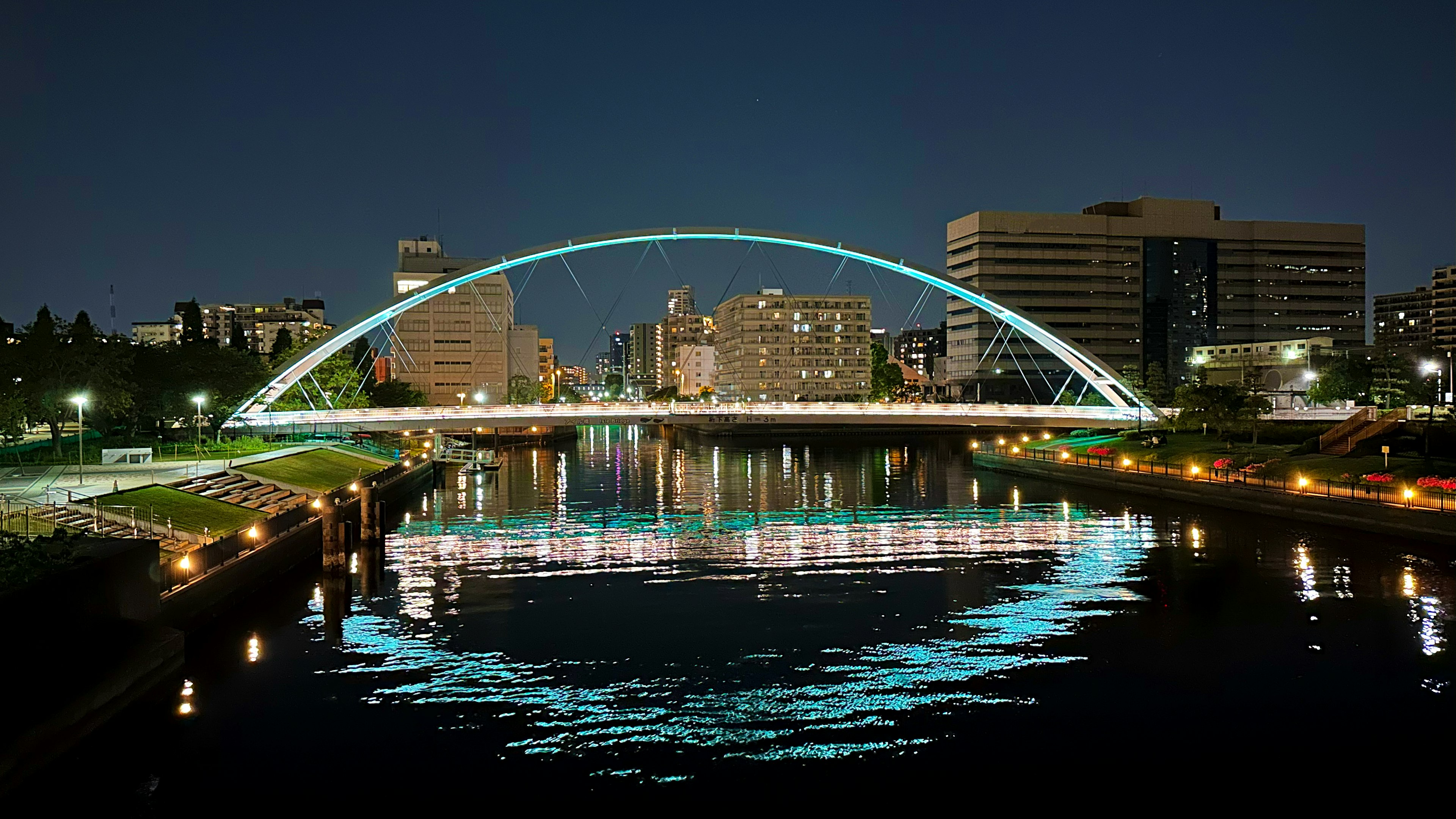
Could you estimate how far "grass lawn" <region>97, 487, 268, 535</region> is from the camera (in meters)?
31.6

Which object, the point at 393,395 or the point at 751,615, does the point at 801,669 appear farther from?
the point at 393,395

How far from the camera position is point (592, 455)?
347 ft

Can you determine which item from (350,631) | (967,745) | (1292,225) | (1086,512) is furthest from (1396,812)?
(1292,225)

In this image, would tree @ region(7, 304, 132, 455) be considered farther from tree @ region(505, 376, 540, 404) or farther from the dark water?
tree @ region(505, 376, 540, 404)

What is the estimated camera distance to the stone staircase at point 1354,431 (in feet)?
168

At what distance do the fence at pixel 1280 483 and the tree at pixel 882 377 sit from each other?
288ft

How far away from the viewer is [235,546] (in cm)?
2834

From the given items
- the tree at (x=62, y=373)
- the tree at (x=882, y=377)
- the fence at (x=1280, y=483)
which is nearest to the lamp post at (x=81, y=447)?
the tree at (x=62, y=373)

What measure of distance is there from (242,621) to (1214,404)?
56016mm

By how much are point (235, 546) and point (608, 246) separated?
40.7m

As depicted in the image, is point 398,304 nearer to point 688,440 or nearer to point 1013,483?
point 1013,483

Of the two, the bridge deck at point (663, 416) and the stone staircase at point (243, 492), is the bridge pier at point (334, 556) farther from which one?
the bridge deck at point (663, 416)

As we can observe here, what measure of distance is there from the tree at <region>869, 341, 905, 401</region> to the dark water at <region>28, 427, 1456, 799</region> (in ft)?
387

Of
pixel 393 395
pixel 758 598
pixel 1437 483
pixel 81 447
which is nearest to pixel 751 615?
pixel 758 598
